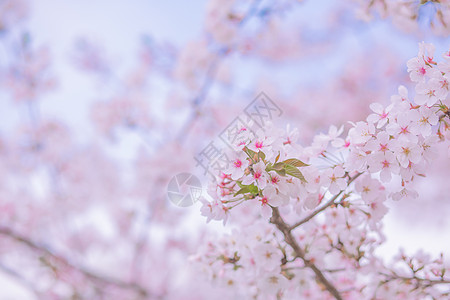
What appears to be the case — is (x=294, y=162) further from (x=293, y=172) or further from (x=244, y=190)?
(x=244, y=190)

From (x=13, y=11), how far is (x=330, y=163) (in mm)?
3817

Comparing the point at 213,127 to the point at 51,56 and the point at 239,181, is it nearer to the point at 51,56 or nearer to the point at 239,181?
the point at 51,56

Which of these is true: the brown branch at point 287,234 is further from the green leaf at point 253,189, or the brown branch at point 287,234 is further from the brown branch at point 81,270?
the brown branch at point 81,270

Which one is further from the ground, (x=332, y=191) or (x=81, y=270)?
(x=81, y=270)

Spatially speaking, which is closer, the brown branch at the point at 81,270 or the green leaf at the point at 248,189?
the green leaf at the point at 248,189

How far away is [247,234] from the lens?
1049mm

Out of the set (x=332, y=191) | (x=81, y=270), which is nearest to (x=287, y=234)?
(x=332, y=191)

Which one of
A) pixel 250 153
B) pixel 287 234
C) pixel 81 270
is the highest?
pixel 81 270

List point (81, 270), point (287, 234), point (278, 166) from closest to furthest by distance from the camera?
point (278, 166), point (287, 234), point (81, 270)

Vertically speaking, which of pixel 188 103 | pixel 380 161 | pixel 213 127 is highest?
pixel 213 127

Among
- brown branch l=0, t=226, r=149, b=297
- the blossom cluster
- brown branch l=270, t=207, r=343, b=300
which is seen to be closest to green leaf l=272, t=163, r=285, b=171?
the blossom cluster

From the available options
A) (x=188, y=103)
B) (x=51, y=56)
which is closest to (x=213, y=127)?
(x=188, y=103)

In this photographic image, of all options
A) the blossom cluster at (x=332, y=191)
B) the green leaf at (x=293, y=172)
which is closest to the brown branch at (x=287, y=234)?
the blossom cluster at (x=332, y=191)

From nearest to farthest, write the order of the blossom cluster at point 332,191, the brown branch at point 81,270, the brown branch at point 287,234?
the blossom cluster at point 332,191
the brown branch at point 287,234
the brown branch at point 81,270
